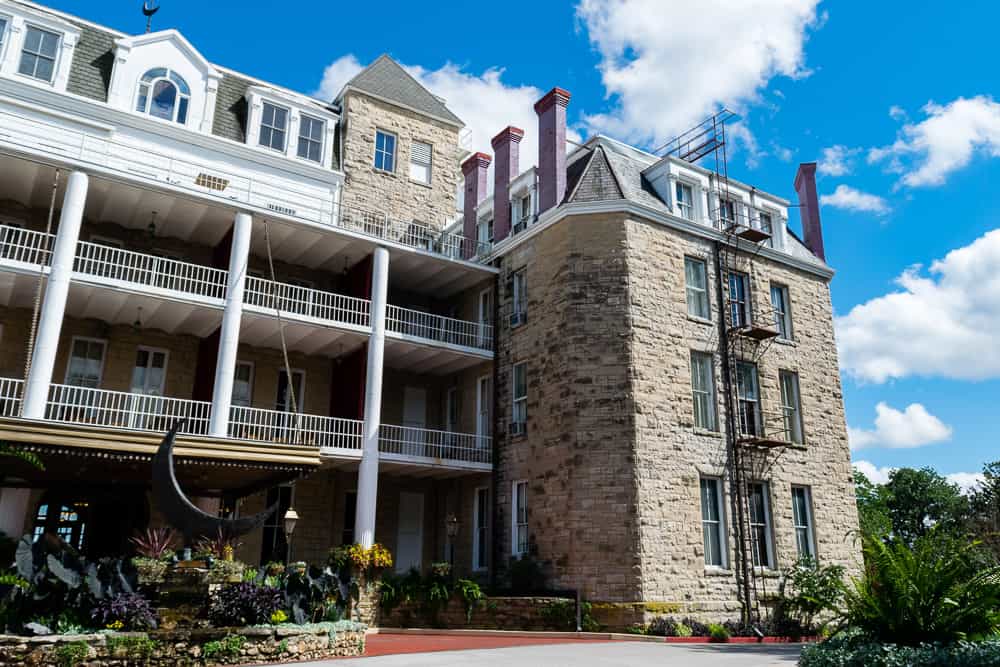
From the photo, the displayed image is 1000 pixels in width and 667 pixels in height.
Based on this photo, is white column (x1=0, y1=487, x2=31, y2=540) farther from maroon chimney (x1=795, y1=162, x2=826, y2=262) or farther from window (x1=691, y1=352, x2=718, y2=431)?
maroon chimney (x1=795, y1=162, x2=826, y2=262)

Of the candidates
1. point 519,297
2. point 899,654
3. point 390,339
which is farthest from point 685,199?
point 899,654

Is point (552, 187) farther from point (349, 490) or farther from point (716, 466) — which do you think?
point (349, 490)

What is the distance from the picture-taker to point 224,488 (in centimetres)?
1947

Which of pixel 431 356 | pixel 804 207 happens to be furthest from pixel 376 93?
pixel 804 207

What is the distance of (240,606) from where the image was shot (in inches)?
458

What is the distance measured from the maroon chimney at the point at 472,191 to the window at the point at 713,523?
1097 cm

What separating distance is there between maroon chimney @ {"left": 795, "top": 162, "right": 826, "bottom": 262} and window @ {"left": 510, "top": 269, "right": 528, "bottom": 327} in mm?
10062

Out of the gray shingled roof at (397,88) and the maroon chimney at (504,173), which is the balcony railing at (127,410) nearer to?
the maroon chimney at (504,173)

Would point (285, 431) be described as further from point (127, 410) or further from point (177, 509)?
point (177, 509)

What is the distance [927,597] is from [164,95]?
22.2 m

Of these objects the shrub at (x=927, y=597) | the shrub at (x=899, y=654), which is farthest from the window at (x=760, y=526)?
the shrub at (x=899, y=654)

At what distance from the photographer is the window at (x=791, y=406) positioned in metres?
21.7

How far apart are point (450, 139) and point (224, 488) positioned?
14493mm

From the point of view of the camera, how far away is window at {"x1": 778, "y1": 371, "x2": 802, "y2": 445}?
71.1 feet
